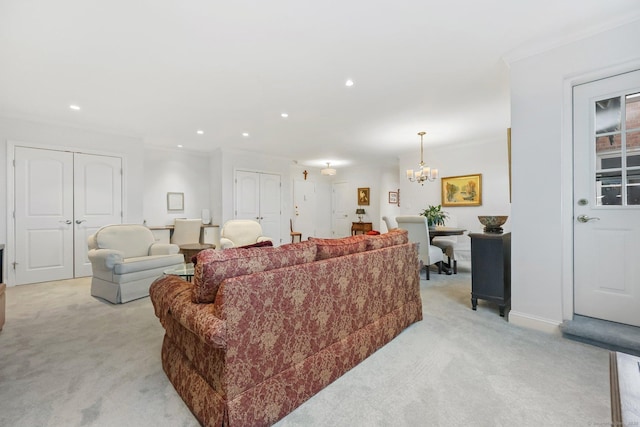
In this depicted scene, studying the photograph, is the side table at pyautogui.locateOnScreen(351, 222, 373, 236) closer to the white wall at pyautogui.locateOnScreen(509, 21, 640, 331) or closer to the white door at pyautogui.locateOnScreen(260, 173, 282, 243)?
the white door at pyautogui.locateOnScreen(260, 173, 282, 243)

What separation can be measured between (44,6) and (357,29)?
2197 mm

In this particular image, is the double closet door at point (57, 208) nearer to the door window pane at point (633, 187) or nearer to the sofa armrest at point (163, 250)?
the sofa armrest at point (163, 250)

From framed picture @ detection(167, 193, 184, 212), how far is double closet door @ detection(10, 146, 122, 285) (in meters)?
1.13

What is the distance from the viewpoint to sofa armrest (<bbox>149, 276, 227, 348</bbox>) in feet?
3.94

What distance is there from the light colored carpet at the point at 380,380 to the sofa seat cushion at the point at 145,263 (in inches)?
26.5

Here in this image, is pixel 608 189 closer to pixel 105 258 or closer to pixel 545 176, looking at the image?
pixel 545 176

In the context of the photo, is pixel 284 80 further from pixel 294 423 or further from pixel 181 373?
pixel 294 423

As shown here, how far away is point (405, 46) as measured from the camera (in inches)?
94.1

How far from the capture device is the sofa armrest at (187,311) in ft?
3.94

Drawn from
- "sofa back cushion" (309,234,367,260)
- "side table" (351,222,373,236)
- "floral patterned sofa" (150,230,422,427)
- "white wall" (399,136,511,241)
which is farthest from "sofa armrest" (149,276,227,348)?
"side table" (351,222,373,236)

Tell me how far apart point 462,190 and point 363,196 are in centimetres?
316

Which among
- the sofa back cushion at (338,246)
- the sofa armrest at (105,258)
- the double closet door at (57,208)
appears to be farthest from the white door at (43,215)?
the sofa back cushion at (338,246)

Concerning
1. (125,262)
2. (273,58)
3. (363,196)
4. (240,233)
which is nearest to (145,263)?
(125,262)

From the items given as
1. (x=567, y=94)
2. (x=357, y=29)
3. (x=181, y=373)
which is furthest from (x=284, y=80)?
(x=181, y=373)
